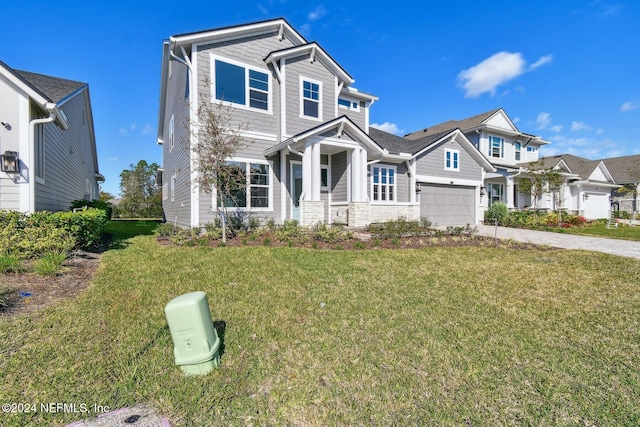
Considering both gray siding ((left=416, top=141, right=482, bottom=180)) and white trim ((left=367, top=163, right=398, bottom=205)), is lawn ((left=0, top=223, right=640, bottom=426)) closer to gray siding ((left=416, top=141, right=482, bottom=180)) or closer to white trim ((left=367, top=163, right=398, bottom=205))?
white trim ((left=367, top=163, right=398, bottom=205))

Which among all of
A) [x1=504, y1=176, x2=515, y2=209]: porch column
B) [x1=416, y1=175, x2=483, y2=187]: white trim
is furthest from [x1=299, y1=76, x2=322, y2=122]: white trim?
[x1=504, y1=176, x2=515, y2=209]: porch column

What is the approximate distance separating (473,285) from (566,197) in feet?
83.0

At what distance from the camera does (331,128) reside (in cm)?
1098

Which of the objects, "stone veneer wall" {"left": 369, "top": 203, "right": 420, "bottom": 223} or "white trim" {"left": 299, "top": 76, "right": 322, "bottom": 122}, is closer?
"white trim" {"left": 299, "top": 76, "right": 322, "bottom": 122}

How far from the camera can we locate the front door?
11.8 metres

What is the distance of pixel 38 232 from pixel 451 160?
56.5 feet

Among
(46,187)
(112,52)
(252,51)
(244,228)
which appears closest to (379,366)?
(244,228)

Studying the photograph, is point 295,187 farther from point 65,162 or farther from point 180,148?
point 65,162

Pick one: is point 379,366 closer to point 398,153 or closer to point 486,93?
point 398,153

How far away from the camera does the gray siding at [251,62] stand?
10242 mm

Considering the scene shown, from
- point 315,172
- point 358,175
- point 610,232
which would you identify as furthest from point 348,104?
point 610,232

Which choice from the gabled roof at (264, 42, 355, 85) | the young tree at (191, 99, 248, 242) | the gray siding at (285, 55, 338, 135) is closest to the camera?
the young tree at (191, 99, 248, 242)

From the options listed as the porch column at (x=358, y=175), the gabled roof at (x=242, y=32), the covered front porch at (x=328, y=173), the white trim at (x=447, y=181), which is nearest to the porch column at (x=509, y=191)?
the white trim at (x=447, y=181)

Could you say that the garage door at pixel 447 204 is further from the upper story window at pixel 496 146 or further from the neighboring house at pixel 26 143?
the neighboring house at pixel 26 143
